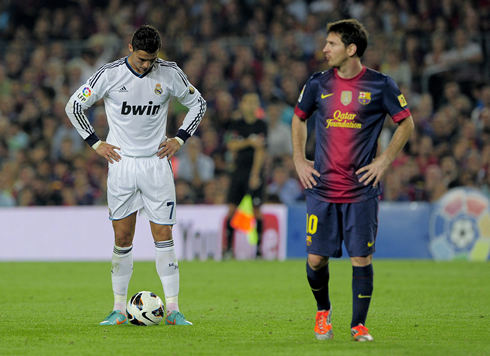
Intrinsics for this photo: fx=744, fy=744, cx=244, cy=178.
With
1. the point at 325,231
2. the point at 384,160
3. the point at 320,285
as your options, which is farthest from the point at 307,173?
the point at 320,285

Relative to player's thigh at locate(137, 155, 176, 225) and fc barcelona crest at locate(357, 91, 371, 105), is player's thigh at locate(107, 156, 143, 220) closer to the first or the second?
player's thigh at locate(137, 155, 176, 225)

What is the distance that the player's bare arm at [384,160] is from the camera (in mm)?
5199

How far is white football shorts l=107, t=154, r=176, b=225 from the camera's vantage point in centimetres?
617

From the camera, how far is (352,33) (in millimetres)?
5254

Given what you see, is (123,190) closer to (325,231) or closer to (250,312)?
(250,312)

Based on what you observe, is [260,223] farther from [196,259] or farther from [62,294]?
[62,294]

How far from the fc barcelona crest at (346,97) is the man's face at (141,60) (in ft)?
5.21

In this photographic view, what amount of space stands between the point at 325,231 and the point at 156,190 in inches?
63.7

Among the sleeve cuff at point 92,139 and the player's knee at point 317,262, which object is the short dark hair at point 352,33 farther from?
the sleeve cuff at point 92,139

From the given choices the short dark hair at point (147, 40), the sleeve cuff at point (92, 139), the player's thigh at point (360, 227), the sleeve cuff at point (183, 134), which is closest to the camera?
the player's thigh at point (360, 227)

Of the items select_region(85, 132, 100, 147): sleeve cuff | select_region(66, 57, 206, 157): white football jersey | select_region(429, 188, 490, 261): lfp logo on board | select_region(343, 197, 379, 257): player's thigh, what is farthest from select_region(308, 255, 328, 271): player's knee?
select_region(429, 188, 490, 261): lfp logo on board

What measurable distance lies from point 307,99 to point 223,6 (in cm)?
1412

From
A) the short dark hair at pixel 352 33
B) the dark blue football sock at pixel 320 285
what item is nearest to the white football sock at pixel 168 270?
the dark blue football sock at pixel 320 285

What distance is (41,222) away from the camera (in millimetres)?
14273
